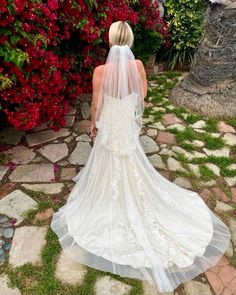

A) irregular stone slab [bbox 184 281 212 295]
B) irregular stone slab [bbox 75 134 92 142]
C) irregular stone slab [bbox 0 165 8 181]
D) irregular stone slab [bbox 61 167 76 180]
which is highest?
irregular stone slab [bbox 75 134 92 142]

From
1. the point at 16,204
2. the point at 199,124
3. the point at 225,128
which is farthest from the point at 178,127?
the point at 16,204

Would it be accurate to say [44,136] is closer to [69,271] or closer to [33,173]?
[33,173]

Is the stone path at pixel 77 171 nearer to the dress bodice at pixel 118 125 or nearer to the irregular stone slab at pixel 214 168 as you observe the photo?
the irregular stone slab at pixel 214 168

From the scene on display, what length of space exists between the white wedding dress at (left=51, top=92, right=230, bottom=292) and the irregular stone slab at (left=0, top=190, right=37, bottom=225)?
0.36 metres

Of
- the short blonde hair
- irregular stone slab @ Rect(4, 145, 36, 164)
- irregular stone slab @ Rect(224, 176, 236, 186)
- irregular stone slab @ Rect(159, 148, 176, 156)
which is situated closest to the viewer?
the short blonde hair

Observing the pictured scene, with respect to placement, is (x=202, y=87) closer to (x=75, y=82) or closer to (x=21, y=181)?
(x=75, y=82)

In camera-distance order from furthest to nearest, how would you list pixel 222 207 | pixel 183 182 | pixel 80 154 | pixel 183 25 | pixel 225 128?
pixel 183 25, pixel 225 128, pixel 80 154, pixel 183 182, pixel 222 207

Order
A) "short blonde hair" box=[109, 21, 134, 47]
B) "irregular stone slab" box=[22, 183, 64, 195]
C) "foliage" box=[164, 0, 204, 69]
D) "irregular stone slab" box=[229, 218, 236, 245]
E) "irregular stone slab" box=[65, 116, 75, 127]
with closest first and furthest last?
"short blonde hair" box=[109, 21, 134, 47] < "irregular stone slab" box=[229, 218, 236, 245] < "irregular stone slab" box=[22, 183, 64, 195] < "irregular stone slab" box=[65, 116, 75, 127] < "foliage" box=[164, 0, 204, 69]

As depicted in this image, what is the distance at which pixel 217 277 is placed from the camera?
10.6 feet

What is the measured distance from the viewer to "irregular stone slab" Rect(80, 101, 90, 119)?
5747 millimetres

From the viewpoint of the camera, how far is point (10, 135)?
5.12 metres

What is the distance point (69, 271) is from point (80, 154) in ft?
6.21

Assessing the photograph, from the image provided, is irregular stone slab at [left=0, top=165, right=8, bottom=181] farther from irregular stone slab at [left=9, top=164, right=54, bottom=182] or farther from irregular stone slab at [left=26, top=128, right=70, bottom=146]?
irregular stone slab at [left=26, top=128, right=70, bottom=146]

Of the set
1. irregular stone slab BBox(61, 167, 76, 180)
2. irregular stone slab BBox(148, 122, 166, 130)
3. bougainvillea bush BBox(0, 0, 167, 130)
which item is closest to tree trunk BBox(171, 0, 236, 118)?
irregular stone slab BBox(148, 122, 166, 130)
